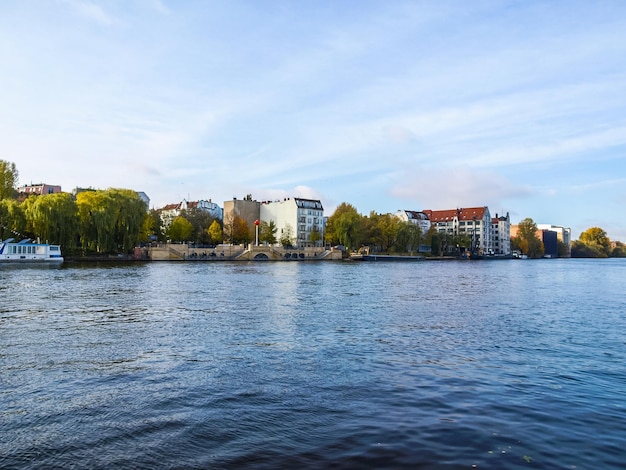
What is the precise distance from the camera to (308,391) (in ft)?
41.9

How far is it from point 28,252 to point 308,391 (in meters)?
90.9

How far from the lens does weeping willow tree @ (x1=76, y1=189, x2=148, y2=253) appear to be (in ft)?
309

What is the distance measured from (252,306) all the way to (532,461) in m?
23.9

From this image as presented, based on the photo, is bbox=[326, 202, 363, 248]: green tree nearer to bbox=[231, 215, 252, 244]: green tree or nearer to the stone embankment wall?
the stone embankment wall

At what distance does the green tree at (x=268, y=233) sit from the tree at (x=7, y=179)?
231ft

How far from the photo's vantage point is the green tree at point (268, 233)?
155250 millimetres

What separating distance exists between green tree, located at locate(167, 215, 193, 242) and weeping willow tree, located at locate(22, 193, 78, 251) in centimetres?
4345

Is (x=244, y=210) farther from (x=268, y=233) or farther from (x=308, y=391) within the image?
(x=308, y=391)

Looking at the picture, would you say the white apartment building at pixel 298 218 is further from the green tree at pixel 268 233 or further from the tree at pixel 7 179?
the tree at pixel 7 179

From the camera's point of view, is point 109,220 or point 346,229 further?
point 346,229

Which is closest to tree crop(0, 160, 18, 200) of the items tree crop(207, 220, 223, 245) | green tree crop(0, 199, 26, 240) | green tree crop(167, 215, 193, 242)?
green tree crop(0, 199, 26, 240)

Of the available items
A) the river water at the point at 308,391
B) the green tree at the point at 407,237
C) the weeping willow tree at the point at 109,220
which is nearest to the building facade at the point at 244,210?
the green tree at the point at 407,237

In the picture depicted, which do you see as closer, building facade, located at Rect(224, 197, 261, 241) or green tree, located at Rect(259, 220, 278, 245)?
green tree, located at Rect(259, 220, 278, 245)

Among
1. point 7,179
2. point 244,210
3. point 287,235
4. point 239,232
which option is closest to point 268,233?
point 287,235
